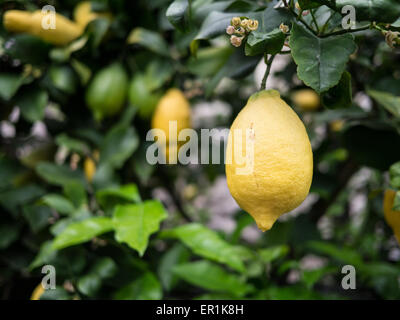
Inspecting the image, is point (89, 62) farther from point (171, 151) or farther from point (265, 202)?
point (265, 202)

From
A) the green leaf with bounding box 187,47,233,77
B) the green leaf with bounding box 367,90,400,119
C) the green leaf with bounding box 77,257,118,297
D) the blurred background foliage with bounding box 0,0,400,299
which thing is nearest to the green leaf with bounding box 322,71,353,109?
the blurred background foliage with bounding box 0,0,400,299

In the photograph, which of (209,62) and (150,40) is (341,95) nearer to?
(209,62)

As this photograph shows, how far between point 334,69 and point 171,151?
1.71 ft

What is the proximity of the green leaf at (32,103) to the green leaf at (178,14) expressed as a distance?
1.67 feet

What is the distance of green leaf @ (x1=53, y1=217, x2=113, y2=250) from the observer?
2.08 feet

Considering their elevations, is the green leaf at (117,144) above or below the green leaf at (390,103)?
below

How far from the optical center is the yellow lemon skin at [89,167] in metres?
0.94

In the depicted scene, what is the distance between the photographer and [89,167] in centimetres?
95

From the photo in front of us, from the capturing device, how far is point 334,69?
0.41 meters

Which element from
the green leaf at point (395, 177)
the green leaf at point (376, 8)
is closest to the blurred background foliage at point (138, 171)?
the green leaf at point (395, 177)

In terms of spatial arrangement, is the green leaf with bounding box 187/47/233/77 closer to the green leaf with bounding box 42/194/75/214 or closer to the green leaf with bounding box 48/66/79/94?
the green leaf with bounding box 48/66/79/94

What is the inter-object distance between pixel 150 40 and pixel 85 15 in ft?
0.59

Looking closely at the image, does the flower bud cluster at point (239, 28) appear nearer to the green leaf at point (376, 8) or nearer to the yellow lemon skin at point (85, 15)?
the green leaf at point (376, 8)
